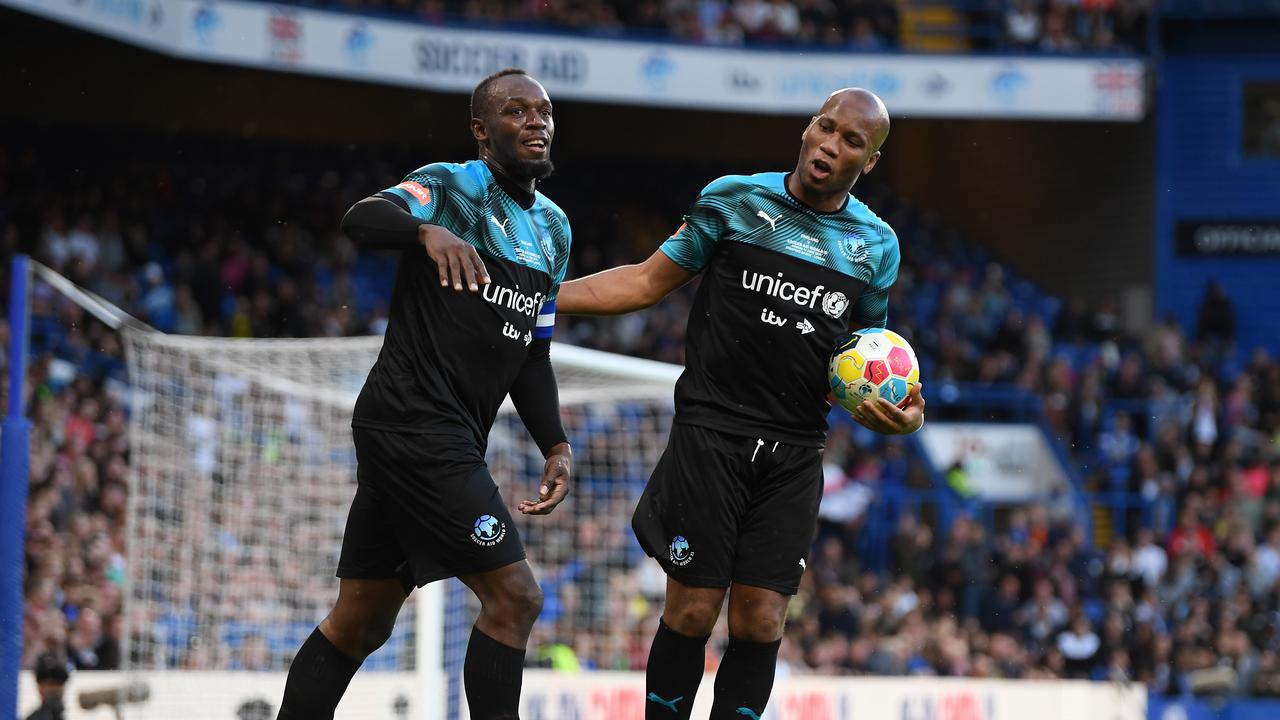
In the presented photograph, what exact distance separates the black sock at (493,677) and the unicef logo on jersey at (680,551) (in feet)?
2.24

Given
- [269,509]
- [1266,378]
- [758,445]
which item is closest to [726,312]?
[758,445]

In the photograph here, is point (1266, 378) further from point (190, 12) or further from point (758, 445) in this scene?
point (758, 445)

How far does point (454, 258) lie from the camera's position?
4953 mm

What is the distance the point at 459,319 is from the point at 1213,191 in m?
20.9

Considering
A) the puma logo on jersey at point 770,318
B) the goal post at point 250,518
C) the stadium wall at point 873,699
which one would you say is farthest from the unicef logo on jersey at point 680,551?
the stadium wall at point 873,699

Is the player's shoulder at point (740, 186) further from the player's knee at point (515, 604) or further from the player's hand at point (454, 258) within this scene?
the player's knee at point (515, 604)

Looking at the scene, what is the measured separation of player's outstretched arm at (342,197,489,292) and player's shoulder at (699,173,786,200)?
1.00 meters

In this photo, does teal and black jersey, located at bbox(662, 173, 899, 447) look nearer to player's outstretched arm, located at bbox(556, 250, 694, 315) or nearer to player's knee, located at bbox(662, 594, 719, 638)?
player's outstretched arm, located at bbox(556, 250, 694, 315)

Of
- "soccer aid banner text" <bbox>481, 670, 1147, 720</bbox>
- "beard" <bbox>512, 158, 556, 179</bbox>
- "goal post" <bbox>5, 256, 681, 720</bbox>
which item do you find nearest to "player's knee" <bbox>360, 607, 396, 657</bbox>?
"beard" <bbox>512, 158, 556, 179</bbox>

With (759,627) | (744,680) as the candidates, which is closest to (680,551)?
(759,627)

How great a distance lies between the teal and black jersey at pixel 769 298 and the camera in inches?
221

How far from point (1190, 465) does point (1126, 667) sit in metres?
4.92

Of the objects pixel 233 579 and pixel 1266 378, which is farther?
pixel 1266 378

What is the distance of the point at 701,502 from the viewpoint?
556 cm
